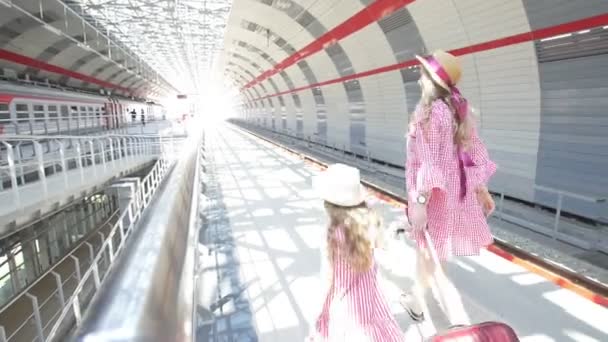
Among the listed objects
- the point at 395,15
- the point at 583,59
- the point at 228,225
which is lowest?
the point at 228,225

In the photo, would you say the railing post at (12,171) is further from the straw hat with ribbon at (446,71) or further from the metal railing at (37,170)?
the straw hat with ribbon at (446,71)

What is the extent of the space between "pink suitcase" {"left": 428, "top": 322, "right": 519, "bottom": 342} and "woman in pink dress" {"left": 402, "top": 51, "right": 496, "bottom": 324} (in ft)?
2.13

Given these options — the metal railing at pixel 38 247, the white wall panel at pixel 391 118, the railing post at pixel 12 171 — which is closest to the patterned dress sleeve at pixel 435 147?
the railing post at pixel 12 171

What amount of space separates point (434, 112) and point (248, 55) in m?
23.1

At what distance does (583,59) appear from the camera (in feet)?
15.9

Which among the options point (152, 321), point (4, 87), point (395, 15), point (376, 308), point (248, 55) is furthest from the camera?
point (248, 55)

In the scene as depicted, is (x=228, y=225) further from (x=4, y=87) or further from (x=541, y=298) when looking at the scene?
(x=4, y=87)

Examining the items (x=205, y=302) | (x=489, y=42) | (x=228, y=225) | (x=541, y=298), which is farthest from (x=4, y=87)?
(x=541, y=298)

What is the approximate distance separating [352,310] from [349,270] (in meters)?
0.18

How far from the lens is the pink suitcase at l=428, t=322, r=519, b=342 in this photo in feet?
4.22

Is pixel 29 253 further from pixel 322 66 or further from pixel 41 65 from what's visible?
pixel 41 65

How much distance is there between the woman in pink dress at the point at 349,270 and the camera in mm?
1539

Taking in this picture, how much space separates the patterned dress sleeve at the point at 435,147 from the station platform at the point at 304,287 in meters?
0.43

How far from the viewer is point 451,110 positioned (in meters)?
1.90
